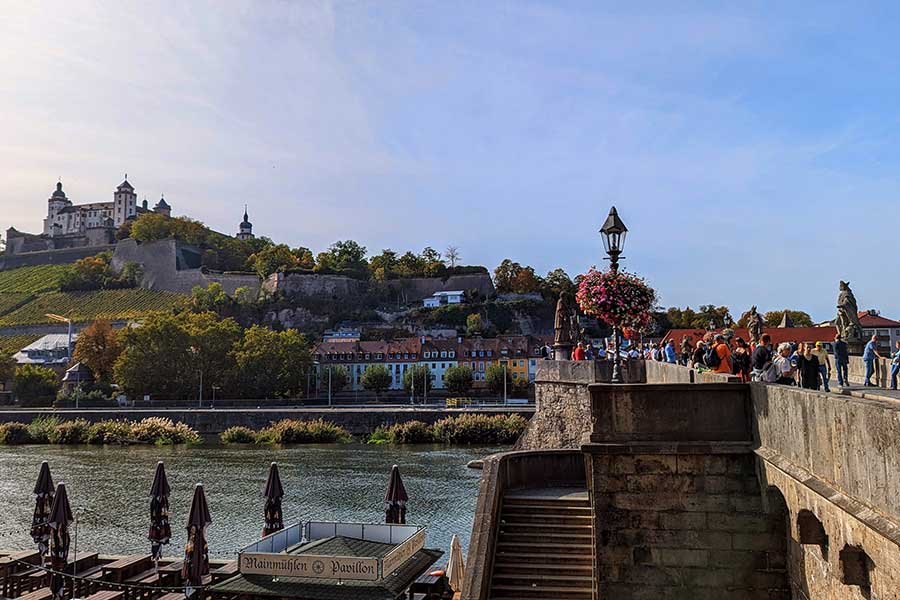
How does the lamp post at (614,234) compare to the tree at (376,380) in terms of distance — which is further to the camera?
the tree at (376,380)

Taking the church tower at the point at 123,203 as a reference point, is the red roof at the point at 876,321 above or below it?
below

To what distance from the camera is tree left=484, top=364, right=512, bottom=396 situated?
84.3 m

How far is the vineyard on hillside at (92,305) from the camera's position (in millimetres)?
116688

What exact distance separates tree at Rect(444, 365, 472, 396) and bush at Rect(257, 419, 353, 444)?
29556mm

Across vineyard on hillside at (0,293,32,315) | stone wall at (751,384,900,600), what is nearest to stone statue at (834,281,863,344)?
stone wall at (751,384,900,600)

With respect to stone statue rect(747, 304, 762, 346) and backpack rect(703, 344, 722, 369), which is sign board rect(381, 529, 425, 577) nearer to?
backpack rect(703, 344, 722, 369)

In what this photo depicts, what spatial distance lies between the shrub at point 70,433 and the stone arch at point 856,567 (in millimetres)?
57712

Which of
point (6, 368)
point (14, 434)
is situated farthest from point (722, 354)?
point (6, 368)

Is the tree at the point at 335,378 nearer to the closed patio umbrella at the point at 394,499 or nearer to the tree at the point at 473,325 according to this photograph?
the tree at the point at 473,325

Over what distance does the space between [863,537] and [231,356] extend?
78.6m

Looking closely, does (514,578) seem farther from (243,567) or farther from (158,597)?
(158,597)

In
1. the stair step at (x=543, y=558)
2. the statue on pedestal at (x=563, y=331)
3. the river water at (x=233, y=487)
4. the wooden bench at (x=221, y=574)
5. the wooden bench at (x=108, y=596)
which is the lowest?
the river water at (x=233, y=487)

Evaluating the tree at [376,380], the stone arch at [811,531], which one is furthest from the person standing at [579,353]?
the tree at [376,380]

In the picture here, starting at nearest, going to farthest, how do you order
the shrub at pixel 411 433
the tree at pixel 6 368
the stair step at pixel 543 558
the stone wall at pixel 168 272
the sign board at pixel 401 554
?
the sign board at pixel 401 554 < the stair step at pixel 543 558 < the shrub at pixel 411 433 < the tree at pixel 6 368 < the stone wall at pixel 168 272
